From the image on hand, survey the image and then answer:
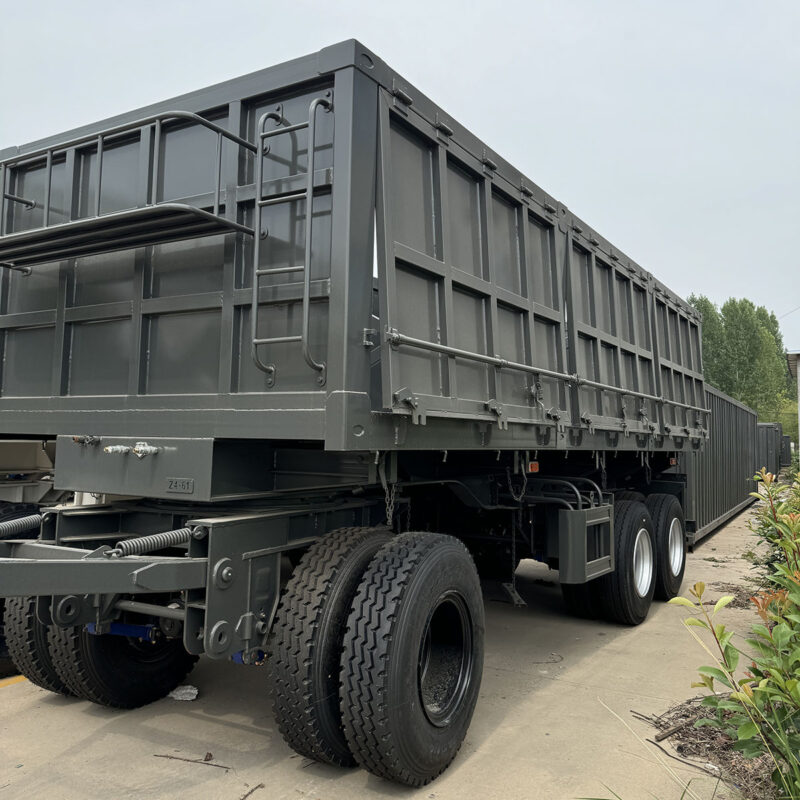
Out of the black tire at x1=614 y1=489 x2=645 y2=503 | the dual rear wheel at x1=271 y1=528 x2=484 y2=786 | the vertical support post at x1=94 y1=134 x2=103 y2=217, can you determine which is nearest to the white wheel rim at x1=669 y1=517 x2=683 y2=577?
the black tire at x1=614 y1=489 x2=645 y2=503

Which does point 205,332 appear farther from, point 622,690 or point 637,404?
point 637,404

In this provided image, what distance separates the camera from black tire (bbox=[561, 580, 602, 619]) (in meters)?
6.52

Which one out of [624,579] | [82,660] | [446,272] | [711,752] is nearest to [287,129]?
[446,272]

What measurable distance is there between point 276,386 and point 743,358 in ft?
141

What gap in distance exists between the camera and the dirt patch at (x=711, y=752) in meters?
3.27

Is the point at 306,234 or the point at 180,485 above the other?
the point at 306,234

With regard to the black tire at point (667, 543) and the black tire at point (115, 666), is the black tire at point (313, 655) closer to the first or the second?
the black tire at point (115, 666)

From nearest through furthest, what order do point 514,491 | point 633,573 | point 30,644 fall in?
point 30,644
point 514,491
point 633,573

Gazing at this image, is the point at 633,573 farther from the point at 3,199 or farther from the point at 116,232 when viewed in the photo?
the point at 3,199

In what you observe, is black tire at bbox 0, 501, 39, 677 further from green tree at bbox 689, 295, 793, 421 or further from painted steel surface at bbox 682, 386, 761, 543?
green tree at bbox 689, 295, 793, 421

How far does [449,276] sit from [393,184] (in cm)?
59

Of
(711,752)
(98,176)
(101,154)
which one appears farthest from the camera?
(711,752)

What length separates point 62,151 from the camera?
404 cm

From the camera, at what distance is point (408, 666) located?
3211 millimetres
